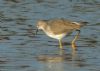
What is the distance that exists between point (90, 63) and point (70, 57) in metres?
0.93

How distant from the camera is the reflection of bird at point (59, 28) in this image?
49.3 feet

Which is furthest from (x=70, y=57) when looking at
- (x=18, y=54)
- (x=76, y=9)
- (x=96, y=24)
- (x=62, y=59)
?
(x=76, y=9)

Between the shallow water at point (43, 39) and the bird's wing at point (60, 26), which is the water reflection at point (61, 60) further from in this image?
the bird's wing at point (60, 26)

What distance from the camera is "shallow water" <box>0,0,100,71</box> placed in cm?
1352

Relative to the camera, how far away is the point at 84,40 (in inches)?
626

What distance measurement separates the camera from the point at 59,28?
15320 millimetres

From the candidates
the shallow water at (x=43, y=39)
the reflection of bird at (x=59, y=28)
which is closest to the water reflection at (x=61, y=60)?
the shallow water at (x=43, y=39)

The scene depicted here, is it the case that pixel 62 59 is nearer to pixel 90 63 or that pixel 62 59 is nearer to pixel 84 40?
pixel 90 63

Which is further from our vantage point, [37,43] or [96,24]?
[96,24]

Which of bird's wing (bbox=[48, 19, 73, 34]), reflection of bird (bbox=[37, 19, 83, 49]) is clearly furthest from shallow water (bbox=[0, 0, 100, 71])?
bird's wing (bbox=[48, 19, 73, 34])

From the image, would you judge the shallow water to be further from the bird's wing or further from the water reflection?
the bird's wing

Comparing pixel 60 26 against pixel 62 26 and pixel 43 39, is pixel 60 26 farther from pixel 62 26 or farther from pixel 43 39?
pixel 43 39

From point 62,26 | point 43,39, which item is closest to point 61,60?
point 62,26

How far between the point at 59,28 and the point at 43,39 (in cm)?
87
